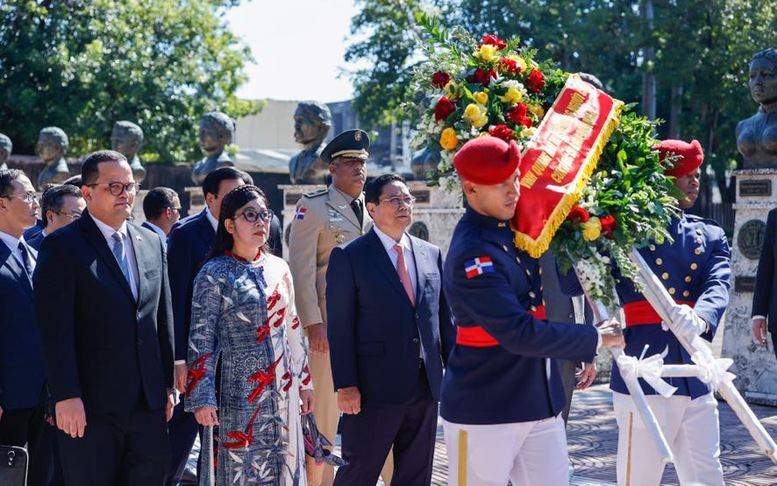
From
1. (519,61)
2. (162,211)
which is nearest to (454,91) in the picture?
(519,61)

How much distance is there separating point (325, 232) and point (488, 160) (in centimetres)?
301

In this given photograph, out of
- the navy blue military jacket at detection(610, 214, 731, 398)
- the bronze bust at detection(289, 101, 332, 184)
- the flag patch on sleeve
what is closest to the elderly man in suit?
the navy blue military jacket at detection(610, 214, 731, 398)

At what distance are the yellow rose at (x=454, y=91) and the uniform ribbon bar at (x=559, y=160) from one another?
36cm

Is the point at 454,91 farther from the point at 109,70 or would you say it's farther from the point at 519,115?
the point at 109,70

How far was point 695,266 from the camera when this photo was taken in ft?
17.8

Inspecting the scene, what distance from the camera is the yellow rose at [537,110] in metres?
4.83

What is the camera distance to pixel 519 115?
15.6 feet

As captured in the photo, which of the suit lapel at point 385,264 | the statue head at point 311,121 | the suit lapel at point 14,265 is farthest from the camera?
the statue head at point 311,121

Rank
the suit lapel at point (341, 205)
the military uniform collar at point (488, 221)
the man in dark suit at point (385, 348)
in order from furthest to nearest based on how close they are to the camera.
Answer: the suit lapel at point (341, 205) → the man in dark suit at point (385, 348) → the military uniform collar at point (488, 221)

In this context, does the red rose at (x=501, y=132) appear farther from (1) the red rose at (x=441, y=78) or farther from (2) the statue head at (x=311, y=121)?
(2) the statue head at (x=311, y=121)

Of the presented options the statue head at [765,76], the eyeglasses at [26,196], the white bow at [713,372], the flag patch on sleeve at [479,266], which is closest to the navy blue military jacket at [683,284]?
the white bow at [713,372]

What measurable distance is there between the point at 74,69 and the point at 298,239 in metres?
21.0

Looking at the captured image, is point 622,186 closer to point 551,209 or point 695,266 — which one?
point 551,209

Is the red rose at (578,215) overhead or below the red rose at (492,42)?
below
